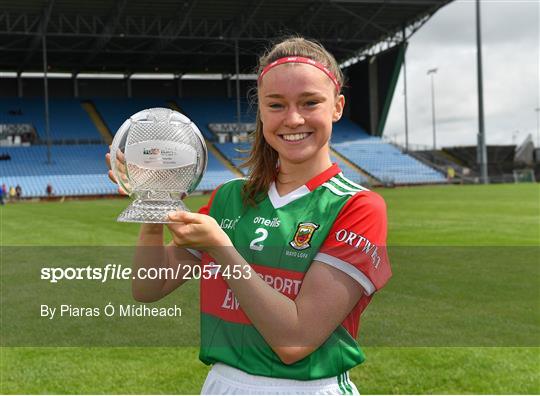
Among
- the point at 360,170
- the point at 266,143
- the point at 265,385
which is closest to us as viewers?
the point at 265,385

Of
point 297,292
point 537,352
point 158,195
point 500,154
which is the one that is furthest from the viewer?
point 500,154

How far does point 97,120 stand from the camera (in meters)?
49.6

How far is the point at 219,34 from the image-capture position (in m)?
43.1

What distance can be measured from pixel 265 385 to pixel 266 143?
751mm

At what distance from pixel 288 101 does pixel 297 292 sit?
0.53m

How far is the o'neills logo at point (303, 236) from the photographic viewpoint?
1726 millimetres

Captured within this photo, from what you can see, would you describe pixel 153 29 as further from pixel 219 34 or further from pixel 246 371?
pixel 246 371

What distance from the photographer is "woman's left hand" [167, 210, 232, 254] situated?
1.51m

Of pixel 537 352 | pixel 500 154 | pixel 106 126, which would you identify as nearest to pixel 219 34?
pixel 106 126

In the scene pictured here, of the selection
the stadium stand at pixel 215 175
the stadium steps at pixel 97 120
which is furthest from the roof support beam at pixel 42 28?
the stadium stand at pixel 215 175

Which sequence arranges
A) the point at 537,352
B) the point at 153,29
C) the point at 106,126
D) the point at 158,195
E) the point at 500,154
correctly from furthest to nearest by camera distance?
the point at 500,154 < the point at 106,126 < the point at 153,29 < the point at 537,352 < the point at 158,195

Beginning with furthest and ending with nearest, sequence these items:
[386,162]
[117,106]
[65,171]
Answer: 1. [117,106]
2. [386,162]
3. [65,171]

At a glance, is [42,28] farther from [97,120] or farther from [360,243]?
[360,243]

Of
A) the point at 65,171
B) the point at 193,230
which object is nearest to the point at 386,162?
the point at 65,171
